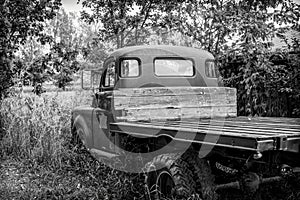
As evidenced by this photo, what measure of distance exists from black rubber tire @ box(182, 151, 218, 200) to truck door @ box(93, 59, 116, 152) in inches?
60.1

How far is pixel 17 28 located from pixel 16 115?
1.68m

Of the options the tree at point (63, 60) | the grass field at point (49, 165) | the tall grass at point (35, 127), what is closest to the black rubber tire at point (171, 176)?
the grass field at point (49, 165)

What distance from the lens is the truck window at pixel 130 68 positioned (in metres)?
5.43

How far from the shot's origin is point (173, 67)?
5.84 m

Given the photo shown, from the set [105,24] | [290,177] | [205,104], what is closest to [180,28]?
[105,24]

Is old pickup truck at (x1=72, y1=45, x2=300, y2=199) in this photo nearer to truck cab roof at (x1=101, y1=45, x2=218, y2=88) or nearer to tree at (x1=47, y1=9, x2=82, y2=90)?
truck cab roof at (x1=101, y1=45, x2=218, y2=88)

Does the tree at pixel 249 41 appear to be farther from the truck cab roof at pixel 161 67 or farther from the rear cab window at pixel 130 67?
the rear cab window at pixel 130 67

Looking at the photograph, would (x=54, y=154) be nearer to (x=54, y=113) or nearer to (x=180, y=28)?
(x=54, y=113)

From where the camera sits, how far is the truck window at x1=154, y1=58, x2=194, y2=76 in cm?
567

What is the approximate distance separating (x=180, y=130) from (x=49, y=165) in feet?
10.3

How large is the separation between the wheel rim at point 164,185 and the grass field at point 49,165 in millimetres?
508

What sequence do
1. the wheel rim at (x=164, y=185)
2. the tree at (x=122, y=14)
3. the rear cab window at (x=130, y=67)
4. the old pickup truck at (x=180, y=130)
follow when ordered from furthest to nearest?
the tree at (x=122, y=14)
the rear cab window at (x=130, y=67)
the wheel rim at (x=164, y=185)
the old pickup truck at (x=180, y=130)

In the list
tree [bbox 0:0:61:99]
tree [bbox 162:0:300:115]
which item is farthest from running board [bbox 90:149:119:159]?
tree [bbox 162:0:300:115]

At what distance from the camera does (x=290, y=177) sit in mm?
4301
